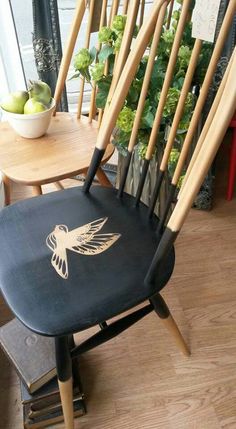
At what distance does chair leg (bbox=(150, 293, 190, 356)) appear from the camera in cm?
90

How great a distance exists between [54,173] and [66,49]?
1.36ft

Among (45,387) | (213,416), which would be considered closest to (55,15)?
(45,387)

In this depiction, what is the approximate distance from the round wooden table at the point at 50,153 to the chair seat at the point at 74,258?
0.29ft

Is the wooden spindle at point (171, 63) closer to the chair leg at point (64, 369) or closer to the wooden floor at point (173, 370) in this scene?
the chair leg at point (64, 369)

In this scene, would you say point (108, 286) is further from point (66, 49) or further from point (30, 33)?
point (30, 33)

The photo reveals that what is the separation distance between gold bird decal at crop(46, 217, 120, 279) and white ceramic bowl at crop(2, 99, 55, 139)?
14.7 inches

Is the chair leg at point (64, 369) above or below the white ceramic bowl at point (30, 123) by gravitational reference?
below

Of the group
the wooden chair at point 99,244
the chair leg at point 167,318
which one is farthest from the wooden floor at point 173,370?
the wooden chair at point 99,244

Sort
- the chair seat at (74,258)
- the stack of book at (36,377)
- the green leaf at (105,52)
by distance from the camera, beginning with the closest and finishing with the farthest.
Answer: the chair seat at (74,258) < the stack of book at (36,377) < the green leaf at (105,52)

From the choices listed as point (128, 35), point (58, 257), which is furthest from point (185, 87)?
point (58, 257)

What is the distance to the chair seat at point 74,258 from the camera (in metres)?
0.69


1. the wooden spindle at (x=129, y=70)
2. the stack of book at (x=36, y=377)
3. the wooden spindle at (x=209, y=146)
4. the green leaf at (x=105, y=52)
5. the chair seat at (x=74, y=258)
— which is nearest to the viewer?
the wooden spindle at (x=209, y=146)

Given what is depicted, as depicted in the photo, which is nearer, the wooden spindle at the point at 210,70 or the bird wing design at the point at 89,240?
the wooden spindle at the point at 210,70

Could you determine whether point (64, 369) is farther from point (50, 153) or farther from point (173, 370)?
point (50, 153)
